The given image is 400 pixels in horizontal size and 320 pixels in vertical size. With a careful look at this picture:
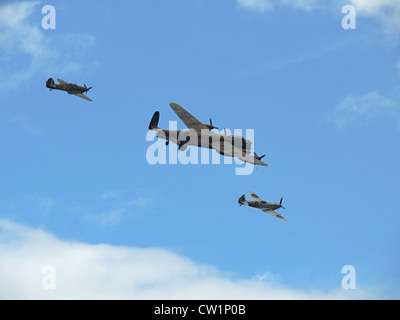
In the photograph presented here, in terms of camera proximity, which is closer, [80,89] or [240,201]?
[240,201]

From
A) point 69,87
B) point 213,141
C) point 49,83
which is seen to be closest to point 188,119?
point 213,141

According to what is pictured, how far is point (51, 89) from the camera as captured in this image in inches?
3693

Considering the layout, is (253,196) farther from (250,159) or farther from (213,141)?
(213,141)

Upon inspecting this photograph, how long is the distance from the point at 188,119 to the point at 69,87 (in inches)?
940

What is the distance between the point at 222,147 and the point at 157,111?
451 inches

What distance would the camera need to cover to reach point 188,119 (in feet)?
268

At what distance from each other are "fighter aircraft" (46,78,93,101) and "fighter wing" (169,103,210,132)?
1730cm

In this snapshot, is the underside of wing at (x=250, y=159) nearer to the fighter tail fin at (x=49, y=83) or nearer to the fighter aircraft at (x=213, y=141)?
the fighter aircraft at (x=213, y=141)

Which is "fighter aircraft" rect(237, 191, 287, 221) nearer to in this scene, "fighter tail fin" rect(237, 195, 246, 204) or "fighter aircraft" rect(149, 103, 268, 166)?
"fighter tail fin" rect(237, 195, 246, 204)

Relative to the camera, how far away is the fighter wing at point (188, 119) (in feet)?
261
